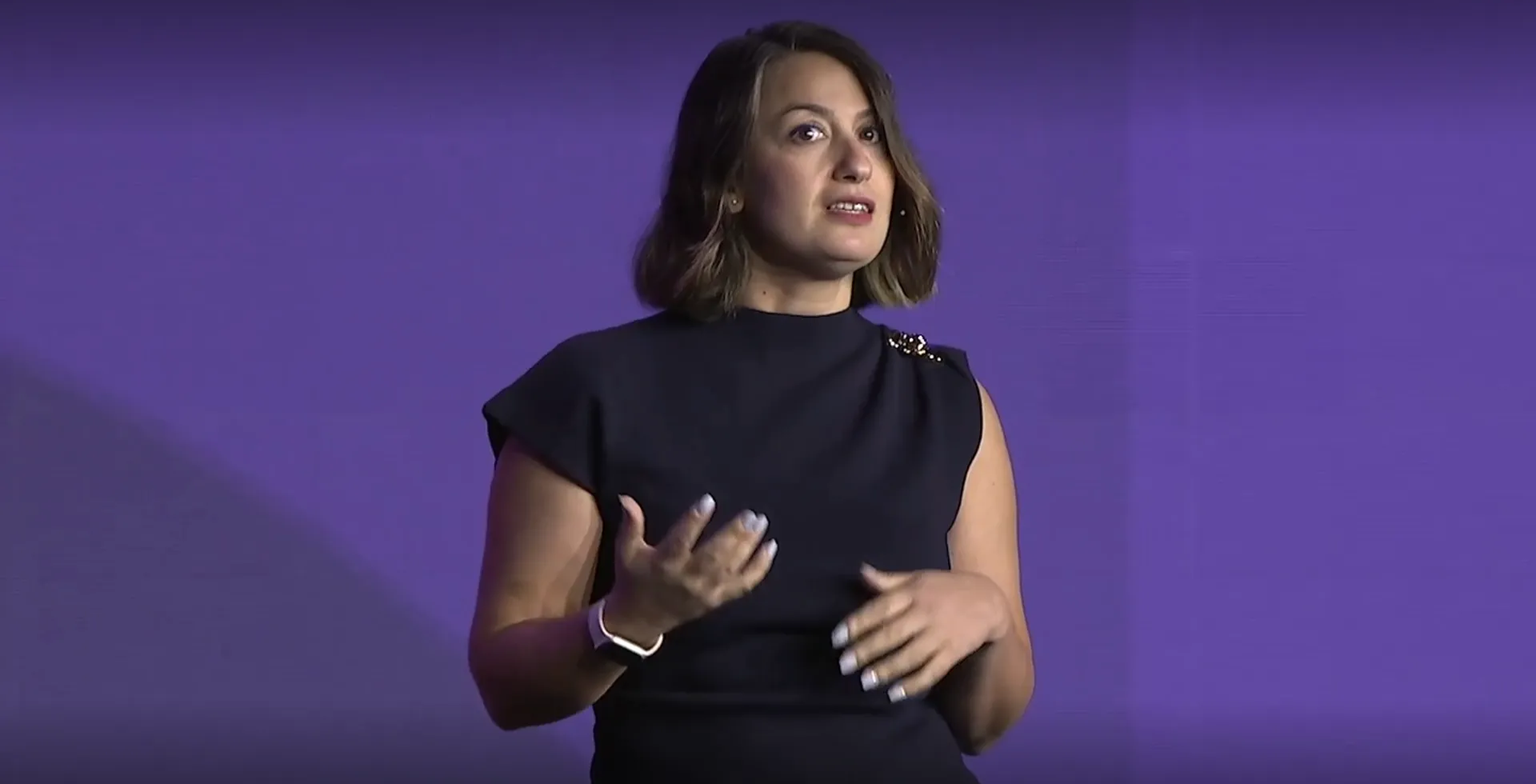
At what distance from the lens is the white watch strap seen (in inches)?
41.9

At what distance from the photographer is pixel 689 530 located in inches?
39.4

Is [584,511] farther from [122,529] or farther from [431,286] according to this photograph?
[122,529]

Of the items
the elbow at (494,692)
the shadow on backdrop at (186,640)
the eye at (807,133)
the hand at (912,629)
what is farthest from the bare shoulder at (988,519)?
the shadow on backdrop at (186,640)

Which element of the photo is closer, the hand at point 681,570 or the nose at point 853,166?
the hand at point 681,570

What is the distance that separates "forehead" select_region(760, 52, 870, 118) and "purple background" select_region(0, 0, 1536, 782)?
36.6 inches

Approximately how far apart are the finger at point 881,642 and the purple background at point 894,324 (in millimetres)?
1106

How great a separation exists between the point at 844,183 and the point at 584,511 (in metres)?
0.28

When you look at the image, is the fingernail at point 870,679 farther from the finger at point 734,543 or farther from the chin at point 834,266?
the chin at point 834,266

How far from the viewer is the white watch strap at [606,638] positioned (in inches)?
41.9

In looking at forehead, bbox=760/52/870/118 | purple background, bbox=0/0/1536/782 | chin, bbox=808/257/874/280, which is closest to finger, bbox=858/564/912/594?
chin, bbox=808/257/874/280

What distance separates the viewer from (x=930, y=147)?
7.18 feet

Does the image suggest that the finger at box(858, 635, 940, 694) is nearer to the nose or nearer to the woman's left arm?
the woman's left arm

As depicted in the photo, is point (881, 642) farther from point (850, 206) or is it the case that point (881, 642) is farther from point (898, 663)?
point (850, 206)

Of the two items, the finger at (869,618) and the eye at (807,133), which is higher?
the eye at (807,133)
